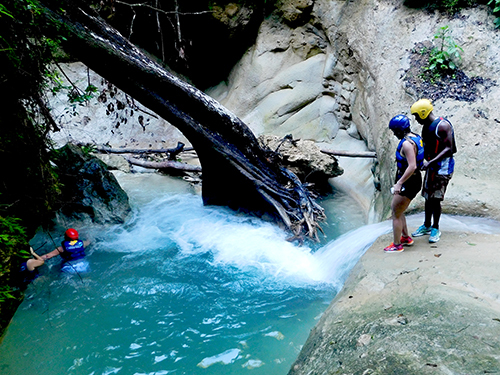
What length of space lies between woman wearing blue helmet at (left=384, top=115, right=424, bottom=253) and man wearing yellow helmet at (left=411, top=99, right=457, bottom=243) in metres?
0.16

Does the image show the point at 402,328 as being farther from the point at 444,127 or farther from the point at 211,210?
the point at 211,210

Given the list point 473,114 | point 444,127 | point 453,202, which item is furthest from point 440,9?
point 444,127

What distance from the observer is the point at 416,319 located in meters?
2.57

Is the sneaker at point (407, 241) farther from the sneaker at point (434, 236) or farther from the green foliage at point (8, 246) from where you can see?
the green foliage at point (8, 246)

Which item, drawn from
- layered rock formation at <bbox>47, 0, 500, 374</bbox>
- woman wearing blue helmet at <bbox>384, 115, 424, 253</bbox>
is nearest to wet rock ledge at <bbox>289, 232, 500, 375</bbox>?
layered rock formation at <bbox>47, 0, 500, 374</bbox>

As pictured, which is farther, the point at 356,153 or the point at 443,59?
the point at 356,153

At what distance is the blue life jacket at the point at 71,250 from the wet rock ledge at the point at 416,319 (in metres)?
3.75

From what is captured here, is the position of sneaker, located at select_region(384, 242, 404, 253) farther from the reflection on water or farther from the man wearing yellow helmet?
the reflection on water

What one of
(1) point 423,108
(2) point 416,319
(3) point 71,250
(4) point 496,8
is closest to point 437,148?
(1) point 423,108

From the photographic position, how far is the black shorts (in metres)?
3.88

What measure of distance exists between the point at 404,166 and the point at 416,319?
5.95 ft

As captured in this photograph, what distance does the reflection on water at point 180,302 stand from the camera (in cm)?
361

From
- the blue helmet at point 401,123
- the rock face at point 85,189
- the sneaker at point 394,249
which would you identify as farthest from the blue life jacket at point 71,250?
the blue helmet at point 401,123

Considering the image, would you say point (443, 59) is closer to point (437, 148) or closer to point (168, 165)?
point (437, 148)
